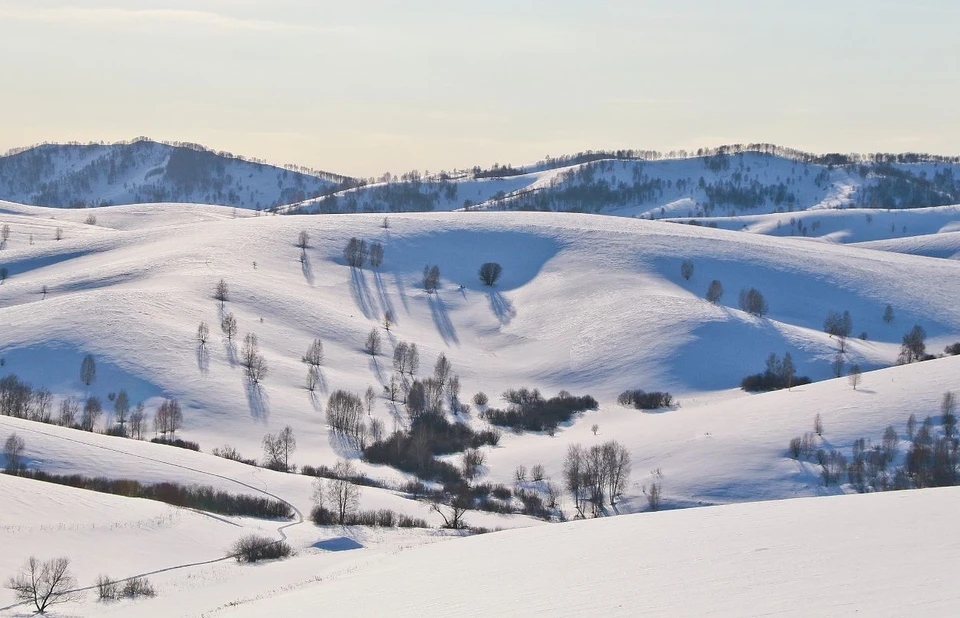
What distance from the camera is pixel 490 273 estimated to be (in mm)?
144875

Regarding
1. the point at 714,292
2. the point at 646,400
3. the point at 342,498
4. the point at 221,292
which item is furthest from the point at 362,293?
the point at 342,498

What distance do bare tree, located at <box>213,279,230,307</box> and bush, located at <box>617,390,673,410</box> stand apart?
174 feet

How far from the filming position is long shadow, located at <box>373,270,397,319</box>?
130625 millimetres

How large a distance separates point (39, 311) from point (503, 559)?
9472cm

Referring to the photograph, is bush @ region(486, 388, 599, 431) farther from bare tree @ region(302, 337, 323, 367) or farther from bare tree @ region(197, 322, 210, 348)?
bare tree @ region(197, 322, 210, 348)

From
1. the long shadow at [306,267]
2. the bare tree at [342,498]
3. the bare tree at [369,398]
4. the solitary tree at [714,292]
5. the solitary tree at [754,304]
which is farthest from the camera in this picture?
the long shadow at [306,267]

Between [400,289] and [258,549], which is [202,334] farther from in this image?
[258,549]

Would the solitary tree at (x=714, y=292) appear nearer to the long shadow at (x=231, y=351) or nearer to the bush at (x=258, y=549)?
the long shadow at (x=231, y=351)

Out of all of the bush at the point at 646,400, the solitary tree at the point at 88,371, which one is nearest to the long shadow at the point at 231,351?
the solitary tree at the point at 88,371

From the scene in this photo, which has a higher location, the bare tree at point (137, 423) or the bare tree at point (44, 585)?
the bare tree at point (44, 585)

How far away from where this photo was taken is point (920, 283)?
141 m

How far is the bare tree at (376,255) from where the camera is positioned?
145 m

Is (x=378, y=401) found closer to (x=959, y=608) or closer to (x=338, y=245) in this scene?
(x=338, y=245)

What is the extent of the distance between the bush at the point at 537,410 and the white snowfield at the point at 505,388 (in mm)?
2236
